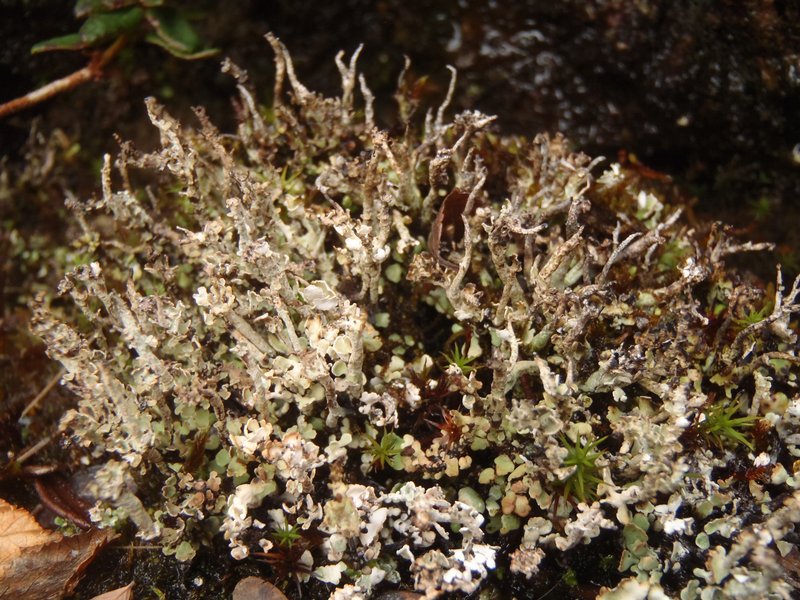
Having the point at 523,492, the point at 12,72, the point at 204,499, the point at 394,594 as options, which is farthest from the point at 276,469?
the point at 12,72

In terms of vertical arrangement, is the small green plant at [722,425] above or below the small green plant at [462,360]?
below

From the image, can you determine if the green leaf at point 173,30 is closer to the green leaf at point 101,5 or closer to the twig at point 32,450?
the green leaf at point 101,5

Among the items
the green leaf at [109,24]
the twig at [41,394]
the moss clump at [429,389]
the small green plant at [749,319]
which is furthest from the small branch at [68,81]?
the small green plant at [749,319]

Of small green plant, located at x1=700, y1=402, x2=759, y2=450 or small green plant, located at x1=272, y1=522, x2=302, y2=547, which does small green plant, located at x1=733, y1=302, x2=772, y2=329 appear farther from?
small green plant, located at x1=272, y1=522, x2=302, y2=547

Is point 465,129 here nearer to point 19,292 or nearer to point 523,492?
point 523,492

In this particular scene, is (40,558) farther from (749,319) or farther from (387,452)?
(749,319)

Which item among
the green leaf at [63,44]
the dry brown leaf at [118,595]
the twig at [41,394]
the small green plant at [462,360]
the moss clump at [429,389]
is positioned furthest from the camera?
the green leaf at [63,44]

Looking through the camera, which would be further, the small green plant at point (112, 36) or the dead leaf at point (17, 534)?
the small green plant at point (112, 36)
